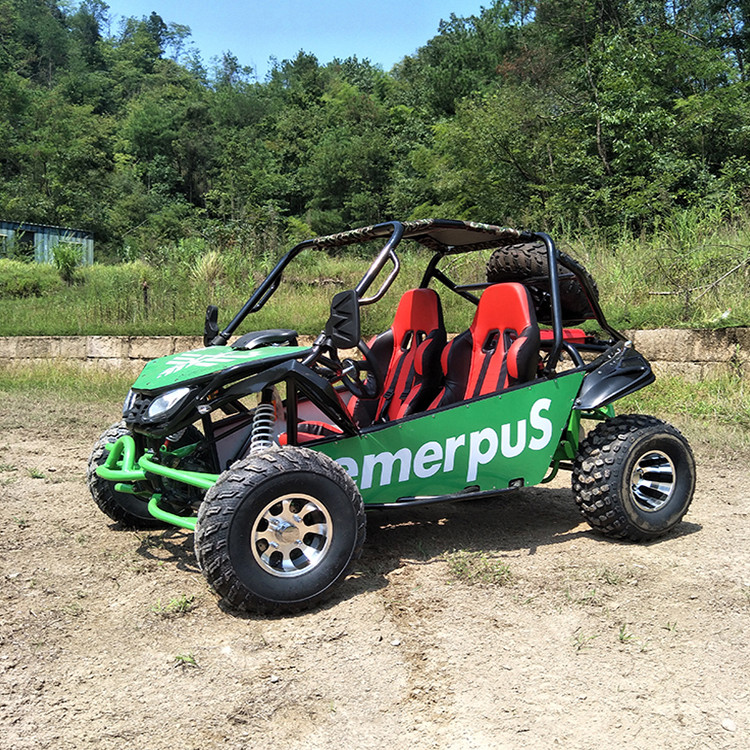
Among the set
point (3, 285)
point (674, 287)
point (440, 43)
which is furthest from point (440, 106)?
point (674, 287)

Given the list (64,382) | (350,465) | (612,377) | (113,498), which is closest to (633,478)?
(612,377)

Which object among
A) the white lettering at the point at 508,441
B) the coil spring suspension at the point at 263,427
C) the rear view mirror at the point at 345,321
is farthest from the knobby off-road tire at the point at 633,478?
the coil spring suspension at the point at 263,427

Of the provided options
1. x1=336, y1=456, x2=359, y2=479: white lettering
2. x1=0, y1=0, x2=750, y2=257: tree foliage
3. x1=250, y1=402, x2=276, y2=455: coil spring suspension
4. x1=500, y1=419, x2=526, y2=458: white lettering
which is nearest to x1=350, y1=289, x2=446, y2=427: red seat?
x1=500, y1=419, x2=526, y2=458: white lettering

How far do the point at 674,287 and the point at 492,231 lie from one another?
5928mm

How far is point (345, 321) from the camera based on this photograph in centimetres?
323

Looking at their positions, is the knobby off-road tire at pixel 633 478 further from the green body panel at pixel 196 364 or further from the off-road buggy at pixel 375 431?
the green body panel at pixel 196 364

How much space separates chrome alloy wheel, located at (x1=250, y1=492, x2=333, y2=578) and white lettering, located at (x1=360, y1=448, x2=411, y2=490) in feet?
1.58

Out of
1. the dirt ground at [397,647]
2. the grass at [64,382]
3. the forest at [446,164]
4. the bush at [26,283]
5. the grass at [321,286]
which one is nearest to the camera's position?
the dirt ground at [397,647]

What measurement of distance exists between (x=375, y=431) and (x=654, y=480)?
5.20ft

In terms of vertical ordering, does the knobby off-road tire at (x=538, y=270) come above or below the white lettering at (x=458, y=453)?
above

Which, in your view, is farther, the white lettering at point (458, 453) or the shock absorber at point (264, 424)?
the white lettering at point (458, 453)

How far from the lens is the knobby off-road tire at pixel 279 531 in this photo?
2.89 metres

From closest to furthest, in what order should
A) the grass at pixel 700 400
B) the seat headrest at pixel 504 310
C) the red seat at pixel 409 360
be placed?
1. the seat headrest at pixel 504 310
2. the red seat at pixel 409 360
3. the grass at pixel 700 400

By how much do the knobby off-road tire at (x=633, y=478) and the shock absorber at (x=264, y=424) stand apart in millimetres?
1640
